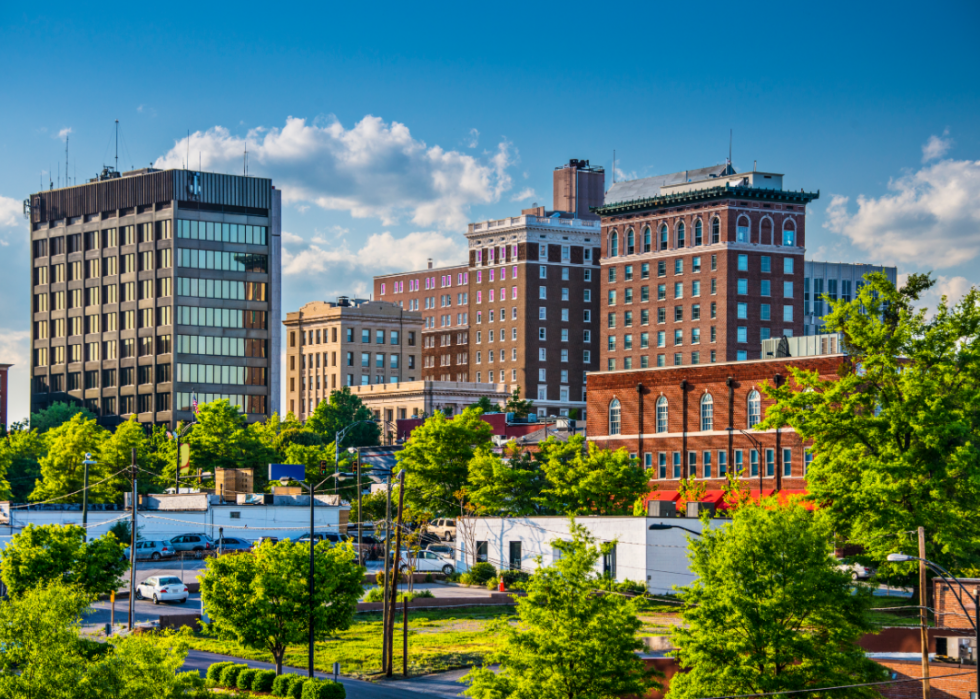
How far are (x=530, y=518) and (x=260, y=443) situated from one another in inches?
1918

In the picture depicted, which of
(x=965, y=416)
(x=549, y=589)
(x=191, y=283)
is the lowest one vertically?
(x=549, y=589)

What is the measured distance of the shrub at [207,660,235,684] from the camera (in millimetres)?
51938

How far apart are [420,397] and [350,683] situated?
124033 mm

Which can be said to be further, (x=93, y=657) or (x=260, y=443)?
(x=260, y=443)

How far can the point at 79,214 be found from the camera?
18900cm

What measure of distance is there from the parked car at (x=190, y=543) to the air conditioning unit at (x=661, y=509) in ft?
96.7

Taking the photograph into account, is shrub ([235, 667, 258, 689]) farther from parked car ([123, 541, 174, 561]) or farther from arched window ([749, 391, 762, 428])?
arched window ([749, 391, 762, 428])

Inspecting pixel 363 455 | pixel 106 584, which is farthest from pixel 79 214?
pixel 106 584

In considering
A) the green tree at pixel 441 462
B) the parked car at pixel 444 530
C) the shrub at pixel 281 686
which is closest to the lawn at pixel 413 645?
the shrub at pixel 281 686

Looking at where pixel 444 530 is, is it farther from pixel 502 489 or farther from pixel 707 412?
pixel 707 412

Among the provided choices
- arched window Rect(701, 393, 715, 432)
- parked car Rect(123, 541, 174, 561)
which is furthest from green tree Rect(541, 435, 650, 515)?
parked car Rect(123, 541, 174, 561)

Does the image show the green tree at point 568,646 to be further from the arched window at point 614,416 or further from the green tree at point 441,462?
the arched window at point 614,416

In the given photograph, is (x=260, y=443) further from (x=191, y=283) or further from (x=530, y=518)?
(x=191, y=283)

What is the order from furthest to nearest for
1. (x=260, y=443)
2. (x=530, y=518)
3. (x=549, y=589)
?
(x=260, y=443)
(x=530, y=518)
(x=549, y=589)
